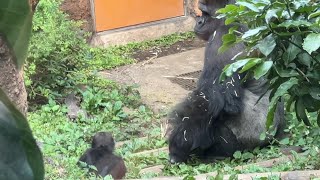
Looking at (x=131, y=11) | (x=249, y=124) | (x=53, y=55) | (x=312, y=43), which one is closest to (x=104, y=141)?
(x=249, y=124)

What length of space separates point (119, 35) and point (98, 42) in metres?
0.32

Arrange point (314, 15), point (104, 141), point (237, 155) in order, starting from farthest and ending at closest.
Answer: point (237, 155), point (104, 141), point (314, 15)

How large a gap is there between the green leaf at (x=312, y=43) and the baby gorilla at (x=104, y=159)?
2.10 metres

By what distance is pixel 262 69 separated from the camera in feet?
6.86

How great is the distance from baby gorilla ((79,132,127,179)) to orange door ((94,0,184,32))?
11.9 feet

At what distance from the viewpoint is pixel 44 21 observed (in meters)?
5.44

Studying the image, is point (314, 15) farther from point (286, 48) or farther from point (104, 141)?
point (104, 141)

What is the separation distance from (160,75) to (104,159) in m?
2.78

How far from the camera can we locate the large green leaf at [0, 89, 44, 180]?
39 centimetres

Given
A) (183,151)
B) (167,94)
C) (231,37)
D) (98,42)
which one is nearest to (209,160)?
(183,151)

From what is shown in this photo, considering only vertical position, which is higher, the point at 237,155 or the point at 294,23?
the point at 294,23

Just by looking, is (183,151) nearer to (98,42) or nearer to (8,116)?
(98,42)

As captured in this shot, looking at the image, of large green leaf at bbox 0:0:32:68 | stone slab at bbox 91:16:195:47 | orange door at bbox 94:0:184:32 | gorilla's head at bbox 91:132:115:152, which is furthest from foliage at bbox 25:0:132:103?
large green leaf at bbox 0:0:32:68

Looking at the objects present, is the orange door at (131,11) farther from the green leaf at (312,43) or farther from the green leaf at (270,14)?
the green leaf at (312,43)
